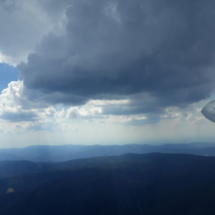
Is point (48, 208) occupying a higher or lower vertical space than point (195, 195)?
lower

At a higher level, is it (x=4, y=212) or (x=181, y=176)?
(x=181, y=176)

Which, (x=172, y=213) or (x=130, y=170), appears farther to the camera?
(x=130, y=170)

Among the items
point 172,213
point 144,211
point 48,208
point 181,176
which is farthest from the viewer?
point 181,176

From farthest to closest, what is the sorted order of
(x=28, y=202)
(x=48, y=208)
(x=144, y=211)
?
(x=28, y=202) → (x=48, y=208) → (x=144, y=211)

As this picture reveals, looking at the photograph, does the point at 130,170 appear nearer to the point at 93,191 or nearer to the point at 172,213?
the point at 93,191

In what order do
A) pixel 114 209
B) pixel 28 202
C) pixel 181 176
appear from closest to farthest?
pixel 114 209, pixel 28 202, pixel 181 176

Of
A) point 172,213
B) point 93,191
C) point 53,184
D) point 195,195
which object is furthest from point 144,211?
point 53,184

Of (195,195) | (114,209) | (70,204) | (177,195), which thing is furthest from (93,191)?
(195,195)

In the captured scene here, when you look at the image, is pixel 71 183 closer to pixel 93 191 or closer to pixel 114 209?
pixel 93 191

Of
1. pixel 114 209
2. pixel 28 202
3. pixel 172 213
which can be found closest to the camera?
pixel 172 213
